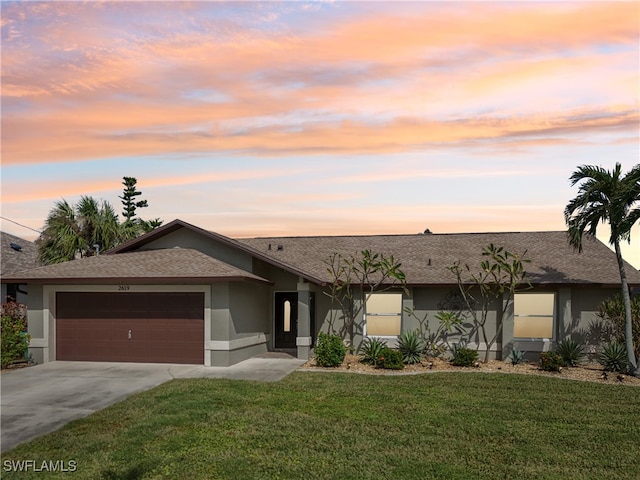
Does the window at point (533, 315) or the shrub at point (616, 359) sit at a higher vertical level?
the window at point (533, 315)

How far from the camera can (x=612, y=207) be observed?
18.9 metres

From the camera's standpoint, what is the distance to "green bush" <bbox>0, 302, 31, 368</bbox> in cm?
1986

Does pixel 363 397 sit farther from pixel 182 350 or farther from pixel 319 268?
pixel 319 268

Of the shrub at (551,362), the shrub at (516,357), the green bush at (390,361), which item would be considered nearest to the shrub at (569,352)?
the shrub at (551,362)

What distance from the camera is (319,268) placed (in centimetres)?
2428

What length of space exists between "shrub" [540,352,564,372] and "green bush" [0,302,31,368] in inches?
674

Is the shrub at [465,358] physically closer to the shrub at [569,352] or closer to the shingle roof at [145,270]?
the shrub at [569,352]

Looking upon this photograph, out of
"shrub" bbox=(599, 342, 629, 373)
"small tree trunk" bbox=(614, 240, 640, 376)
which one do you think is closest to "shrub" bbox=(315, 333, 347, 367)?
"shrub" bbox=(599, 342, 629, 373)

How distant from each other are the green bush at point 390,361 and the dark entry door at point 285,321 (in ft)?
19.9

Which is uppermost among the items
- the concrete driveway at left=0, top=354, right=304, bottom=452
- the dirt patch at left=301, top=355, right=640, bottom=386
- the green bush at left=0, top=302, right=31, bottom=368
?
the green bush at left=0, top=302, right=31, bottom=368

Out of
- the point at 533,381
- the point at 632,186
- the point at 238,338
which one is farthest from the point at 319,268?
the point at 632,186

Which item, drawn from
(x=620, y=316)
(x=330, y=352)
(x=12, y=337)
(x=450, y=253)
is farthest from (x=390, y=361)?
(x=12, y=337)

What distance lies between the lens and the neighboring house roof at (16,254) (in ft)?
105

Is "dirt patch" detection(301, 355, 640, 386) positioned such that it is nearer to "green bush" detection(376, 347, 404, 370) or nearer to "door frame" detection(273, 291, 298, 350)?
"green bush" detection(376, 347, 404, 370)
